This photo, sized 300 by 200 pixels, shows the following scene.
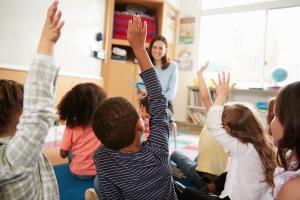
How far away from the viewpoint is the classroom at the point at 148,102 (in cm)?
65

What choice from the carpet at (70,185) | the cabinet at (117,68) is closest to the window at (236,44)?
the cabinet at (117,68)

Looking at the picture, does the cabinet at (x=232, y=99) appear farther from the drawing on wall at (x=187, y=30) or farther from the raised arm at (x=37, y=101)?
the raised arm at (x=37, y=101)

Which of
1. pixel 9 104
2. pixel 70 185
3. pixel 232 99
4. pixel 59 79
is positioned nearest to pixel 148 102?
pixel 9 104

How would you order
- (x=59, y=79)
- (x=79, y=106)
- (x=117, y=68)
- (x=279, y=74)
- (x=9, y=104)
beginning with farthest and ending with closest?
(x=279, y=74) < (x=117, y=68) < (x=59, y=79) < (x=79, y=106) < (x=9, y=104)

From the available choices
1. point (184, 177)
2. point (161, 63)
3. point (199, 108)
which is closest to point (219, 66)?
point (199, 108)

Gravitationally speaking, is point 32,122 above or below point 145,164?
above

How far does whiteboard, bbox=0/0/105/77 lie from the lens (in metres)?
2.25

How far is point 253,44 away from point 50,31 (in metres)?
3.85

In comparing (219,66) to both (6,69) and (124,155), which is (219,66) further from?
(124,155)

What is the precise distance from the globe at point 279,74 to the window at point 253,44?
0.52 ft

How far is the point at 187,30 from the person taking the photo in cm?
439

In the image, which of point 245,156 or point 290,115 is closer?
point 290,115

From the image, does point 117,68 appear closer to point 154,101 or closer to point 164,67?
point 164,67

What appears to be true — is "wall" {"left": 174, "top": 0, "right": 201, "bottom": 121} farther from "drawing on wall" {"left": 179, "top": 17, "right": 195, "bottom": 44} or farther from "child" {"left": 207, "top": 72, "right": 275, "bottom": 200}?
"child" {"left": 207, "top": 72, "right": 275, "bottom": 200}
